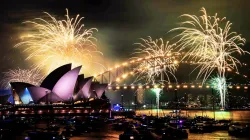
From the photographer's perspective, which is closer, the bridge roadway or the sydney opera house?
the bridge roadway

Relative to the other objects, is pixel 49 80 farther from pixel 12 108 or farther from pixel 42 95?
pixel 12 108

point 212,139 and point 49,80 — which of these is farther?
point 49,80

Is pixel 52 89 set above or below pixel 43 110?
above

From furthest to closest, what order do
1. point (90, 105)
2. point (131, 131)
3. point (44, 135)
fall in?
point (90, 105) → point (131, 131) → point (44, 135)

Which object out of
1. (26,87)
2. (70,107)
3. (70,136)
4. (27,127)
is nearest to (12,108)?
(26,87)

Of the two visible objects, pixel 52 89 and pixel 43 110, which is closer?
pixel 52 89

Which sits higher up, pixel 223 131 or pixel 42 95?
pixel 42 95

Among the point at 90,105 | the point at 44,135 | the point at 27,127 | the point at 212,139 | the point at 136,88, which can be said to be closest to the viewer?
the point at 44,135

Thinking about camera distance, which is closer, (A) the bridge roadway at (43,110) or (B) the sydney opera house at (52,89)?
(A) the bridge roadway at (43,110)

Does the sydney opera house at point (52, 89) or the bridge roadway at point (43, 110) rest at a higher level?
the sydney opera house at point (52, 89)

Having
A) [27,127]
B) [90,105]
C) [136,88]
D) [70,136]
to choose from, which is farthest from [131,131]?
[136,88]

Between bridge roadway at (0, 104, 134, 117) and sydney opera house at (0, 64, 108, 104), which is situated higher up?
sydney opera house at (0, 64, 108, 104)
